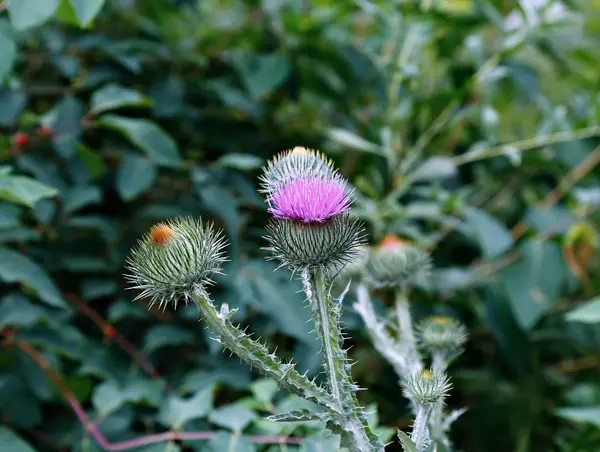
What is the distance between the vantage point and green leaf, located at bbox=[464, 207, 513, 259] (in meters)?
2.26

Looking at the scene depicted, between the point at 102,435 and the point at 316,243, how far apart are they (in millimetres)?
1231

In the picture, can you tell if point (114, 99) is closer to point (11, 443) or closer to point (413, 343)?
point (11, 443)

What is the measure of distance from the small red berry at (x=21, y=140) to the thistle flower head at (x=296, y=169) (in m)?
1.24

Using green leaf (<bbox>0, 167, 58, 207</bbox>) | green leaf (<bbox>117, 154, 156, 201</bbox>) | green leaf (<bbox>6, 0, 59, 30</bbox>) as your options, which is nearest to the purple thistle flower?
green leaf (<bbox>0, 167, 58, 207</bbox>)

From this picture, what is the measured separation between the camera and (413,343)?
1.45 m

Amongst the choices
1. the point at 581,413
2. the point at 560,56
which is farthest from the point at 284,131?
the point at 581,413

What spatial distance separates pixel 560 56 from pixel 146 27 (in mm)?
1994

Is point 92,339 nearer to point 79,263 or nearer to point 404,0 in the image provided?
point 79,263

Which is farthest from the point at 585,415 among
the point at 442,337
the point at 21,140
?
the point at 21,140

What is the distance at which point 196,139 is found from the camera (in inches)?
113

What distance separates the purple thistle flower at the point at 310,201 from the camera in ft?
3.63

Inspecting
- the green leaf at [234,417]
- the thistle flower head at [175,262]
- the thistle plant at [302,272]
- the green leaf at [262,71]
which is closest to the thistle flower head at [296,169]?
the thistle plant at [302,272]

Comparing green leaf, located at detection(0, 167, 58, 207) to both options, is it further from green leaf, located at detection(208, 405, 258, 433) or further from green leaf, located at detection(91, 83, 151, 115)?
green leaf, located at detection(208, 405, 258, 433)

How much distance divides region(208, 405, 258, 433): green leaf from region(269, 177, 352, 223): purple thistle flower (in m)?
0.77
